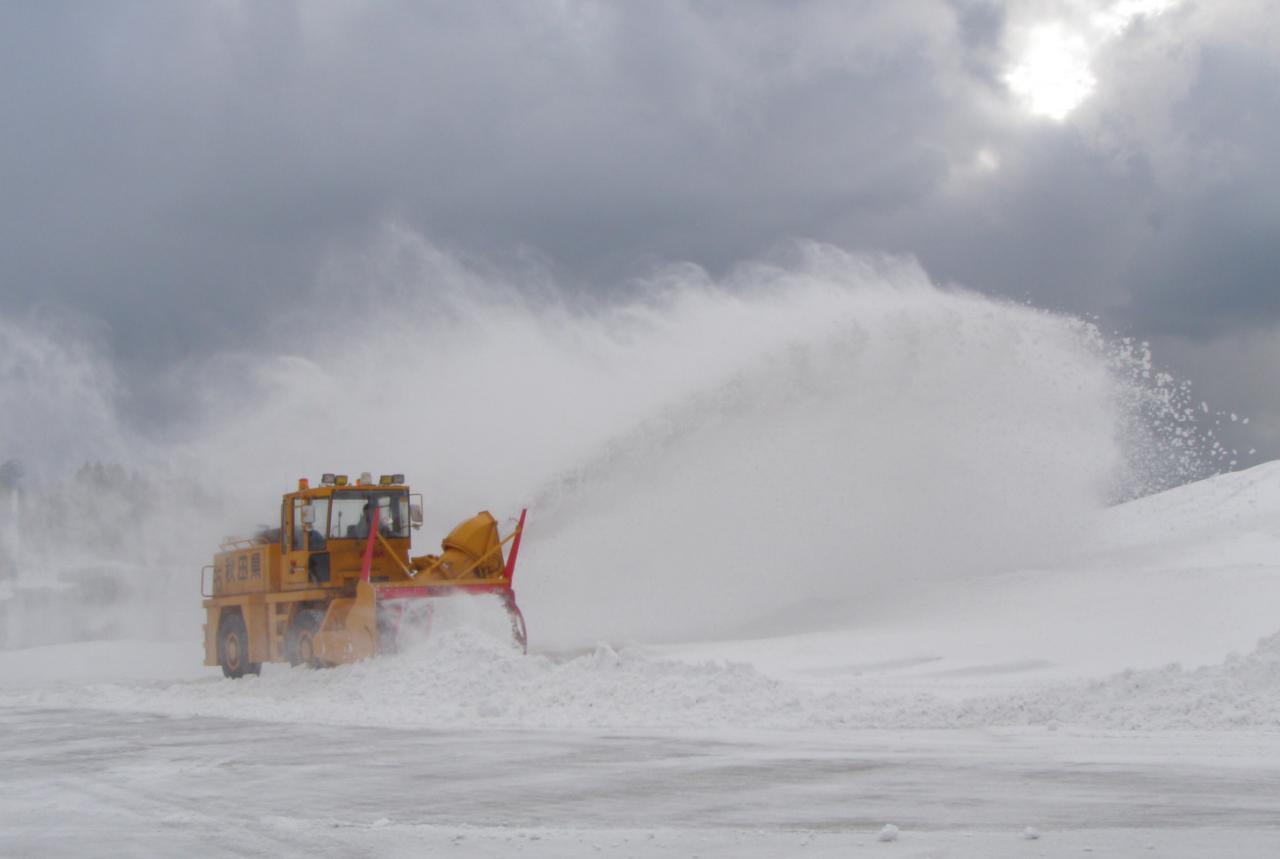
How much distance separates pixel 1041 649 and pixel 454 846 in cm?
1212

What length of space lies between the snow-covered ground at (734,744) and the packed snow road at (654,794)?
3 centimetres

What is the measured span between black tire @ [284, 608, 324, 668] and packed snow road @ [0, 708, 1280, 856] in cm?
573

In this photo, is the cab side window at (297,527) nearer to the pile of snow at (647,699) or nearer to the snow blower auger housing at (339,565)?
the snow blower auger housing at (339,565)

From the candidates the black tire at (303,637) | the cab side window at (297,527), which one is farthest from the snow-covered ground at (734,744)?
the cab side window at (297,527)

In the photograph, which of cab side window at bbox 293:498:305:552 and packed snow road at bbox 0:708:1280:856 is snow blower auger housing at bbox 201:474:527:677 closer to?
cab side window at bbox 293:498:305:552

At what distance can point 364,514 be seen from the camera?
60.5ft

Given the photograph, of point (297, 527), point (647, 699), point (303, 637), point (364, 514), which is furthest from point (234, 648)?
point (647, 699)

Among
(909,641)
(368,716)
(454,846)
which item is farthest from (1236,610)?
(454,846)

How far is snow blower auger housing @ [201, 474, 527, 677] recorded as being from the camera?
1708cm

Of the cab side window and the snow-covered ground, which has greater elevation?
A: the cab side window

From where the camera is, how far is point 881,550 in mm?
23469

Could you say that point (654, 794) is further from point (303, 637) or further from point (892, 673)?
point (303, 637)

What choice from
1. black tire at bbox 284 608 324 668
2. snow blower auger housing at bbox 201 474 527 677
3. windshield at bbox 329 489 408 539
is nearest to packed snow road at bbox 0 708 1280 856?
snow blower auger housing at bbox 201 474 527 677

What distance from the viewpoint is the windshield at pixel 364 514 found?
60.0ft
